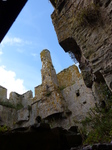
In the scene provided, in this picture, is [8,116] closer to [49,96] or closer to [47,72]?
[49,96]

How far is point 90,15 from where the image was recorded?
3348mm

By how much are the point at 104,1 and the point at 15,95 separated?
15.7 meters

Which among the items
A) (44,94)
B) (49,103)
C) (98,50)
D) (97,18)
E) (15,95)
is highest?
(15,95)

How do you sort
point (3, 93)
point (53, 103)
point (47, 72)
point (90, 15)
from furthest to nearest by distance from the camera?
1. point (3, 93)
2. point (47, 72)
3. point (53, 103)
4. point (90, 15)

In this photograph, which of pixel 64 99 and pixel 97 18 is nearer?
pixel 97 18

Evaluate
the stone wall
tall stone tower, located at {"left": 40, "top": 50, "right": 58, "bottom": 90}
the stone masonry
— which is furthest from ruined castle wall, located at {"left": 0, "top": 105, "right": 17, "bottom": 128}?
the stone wall

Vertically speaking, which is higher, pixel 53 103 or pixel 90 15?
pixel 53 103

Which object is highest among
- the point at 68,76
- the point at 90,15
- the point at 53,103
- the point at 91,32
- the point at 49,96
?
the point at 68,76

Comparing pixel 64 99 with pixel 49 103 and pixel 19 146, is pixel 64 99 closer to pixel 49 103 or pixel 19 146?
pixel 49 103

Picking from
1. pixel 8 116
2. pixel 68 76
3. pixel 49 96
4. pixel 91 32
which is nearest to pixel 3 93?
pixel 8 116

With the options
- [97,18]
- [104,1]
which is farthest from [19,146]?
[104,1]

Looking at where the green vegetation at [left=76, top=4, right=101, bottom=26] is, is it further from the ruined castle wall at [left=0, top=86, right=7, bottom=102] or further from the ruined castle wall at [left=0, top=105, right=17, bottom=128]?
the ruined castle wall at [left=0, top=86, right=7, bottom=102]

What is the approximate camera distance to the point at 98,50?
3.10 m

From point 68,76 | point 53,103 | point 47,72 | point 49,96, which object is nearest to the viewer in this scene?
point 53,103
